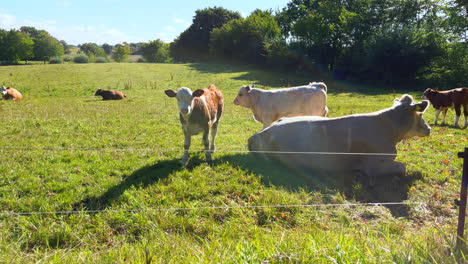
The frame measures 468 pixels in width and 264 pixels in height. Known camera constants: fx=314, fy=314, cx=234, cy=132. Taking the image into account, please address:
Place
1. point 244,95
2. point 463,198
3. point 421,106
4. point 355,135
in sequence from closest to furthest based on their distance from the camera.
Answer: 1. point 463,198
2. point 421,106
3. point 355,135
4. point 244,95

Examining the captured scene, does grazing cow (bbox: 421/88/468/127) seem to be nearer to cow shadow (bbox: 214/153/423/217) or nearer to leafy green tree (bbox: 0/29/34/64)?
cow shadow (bbox: 214/153/423/217)

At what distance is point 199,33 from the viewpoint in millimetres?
77000

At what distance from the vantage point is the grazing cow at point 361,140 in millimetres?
6129

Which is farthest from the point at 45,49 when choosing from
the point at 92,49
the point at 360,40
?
the point at 360,40

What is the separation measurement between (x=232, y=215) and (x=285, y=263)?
1.85m

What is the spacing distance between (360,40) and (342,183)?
120 feet

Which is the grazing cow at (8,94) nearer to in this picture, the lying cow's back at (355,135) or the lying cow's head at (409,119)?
the lying cow's back at (355,135)

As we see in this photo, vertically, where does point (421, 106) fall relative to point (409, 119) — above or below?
above

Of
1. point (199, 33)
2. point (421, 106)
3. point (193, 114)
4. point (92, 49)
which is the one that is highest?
point (92, 49)

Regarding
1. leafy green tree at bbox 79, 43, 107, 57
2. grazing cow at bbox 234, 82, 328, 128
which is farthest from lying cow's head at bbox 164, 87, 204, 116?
leafy green tree at bbox 79, 43, 107, 57

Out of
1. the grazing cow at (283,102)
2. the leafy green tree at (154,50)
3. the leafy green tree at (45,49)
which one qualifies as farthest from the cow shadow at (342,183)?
the leafy green tree at (154,50)

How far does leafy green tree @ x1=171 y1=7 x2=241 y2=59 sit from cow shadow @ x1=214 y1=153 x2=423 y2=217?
2780 inches

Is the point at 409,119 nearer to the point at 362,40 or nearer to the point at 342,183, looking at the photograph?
the point at 342,183

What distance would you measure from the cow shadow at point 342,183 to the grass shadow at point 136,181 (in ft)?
4.86
